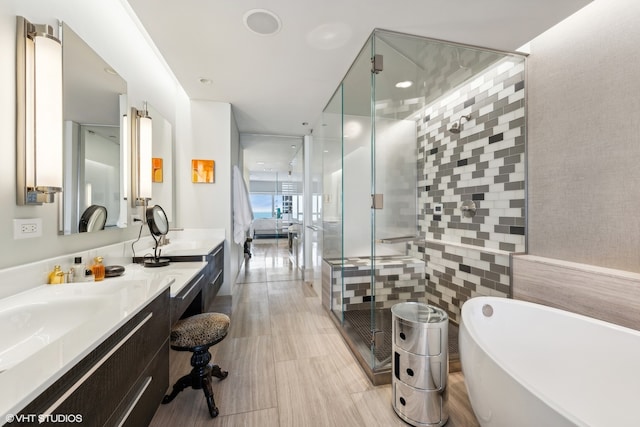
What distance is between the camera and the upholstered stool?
157cm

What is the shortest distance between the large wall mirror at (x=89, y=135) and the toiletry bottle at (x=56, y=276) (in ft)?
0.77

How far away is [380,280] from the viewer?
2.06m

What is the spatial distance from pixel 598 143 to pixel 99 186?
3234 millimetres

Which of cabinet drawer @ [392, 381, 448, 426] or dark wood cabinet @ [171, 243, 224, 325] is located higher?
dark wood cabinet @ [171, 243, 224, 325]

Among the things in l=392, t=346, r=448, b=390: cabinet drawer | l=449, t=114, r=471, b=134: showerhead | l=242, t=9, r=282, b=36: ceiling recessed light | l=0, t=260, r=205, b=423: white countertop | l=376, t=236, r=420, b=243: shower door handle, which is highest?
l=242, t=9, r=282, b=36: ceiling recessed light

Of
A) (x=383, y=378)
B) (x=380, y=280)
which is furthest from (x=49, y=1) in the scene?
(x=383, y=378)

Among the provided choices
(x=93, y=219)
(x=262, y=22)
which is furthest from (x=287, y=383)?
(x=262, y=22)

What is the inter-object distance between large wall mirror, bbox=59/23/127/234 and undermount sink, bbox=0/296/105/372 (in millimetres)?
579

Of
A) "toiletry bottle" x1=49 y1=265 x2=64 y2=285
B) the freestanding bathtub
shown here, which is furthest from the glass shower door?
"toiletry bottle" x1=49 y1=265 x2=64 y2=285

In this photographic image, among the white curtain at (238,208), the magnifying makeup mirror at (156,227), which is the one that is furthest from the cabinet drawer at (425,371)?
the white curtain at (238,208)

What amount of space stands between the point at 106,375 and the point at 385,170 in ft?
6.14

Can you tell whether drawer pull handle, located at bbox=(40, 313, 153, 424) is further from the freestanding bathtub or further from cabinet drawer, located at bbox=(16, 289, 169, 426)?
the freestanding bathtub

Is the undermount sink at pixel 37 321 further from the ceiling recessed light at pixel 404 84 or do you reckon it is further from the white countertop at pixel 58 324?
the ceiling recessed light at pixel 404 84

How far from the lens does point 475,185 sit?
99.0 inches
